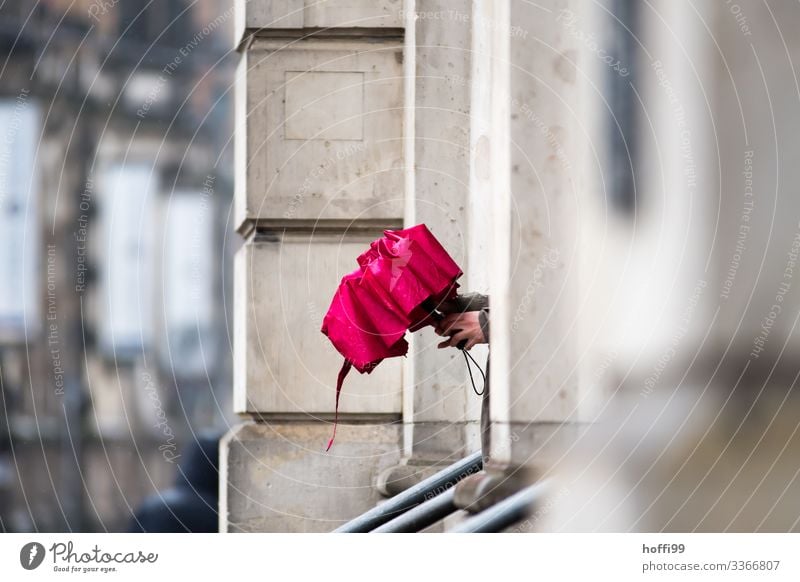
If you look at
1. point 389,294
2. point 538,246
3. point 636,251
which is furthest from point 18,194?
point 636,251

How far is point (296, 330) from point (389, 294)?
1111mm

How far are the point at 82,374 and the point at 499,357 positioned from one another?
3.59 m

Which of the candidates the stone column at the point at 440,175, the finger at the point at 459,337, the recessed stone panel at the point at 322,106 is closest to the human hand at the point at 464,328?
the finger at the point at 459,337

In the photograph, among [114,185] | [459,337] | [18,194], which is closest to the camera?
[459,337]

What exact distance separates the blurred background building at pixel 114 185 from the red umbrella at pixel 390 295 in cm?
111

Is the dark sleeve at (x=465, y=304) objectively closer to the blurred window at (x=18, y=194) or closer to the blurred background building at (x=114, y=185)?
the blurred background building at (x=114, y=185)

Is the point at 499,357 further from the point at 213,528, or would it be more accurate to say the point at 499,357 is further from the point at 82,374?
the point at 82,374

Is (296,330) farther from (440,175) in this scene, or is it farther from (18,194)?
(18,194)

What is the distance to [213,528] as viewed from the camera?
413cm

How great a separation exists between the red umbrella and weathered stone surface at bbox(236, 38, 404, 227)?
100 centimetres

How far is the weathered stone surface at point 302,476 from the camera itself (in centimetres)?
399

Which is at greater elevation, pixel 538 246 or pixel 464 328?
pixel 538 246

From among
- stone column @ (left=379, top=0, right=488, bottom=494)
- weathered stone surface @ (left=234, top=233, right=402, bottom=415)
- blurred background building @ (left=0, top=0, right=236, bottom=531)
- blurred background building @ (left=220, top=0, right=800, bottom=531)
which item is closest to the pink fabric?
blurred background building @ (left=220, top=0, right=800, bottom=531)

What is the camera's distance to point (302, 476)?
157 inches
